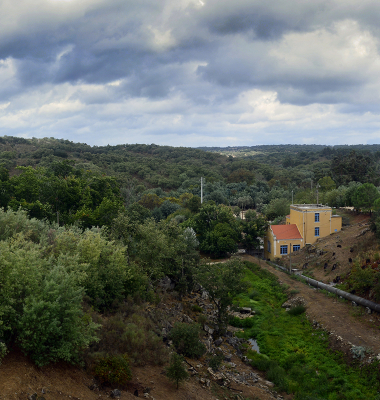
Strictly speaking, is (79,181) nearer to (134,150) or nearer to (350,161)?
(350,161)

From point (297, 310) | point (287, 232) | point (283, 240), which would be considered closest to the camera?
point (297, 310)

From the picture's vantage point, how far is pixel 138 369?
43.4 feet

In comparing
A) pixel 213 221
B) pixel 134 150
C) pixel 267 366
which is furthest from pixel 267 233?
pixel 134 150

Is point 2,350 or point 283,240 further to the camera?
point 283,240

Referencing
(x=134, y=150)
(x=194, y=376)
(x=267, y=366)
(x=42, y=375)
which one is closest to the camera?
(x=42, y=375)

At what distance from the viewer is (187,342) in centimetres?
1597

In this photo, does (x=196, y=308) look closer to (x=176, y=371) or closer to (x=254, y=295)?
(x=254, y=295)

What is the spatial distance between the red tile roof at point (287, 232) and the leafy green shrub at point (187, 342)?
23.3 m

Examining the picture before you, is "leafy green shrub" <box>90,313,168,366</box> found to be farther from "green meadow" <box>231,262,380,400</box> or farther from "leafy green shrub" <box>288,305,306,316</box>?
"leafy green shrub" <box>288,305,306,316</box>

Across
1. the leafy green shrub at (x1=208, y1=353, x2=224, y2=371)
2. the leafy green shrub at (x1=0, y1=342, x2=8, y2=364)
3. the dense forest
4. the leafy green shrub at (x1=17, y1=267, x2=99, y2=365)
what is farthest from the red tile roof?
the leafy green shrub at (x1=0, y1=342, x2=8, y2=364)

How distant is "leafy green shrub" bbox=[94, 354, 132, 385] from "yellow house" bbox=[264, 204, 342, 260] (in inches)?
1095

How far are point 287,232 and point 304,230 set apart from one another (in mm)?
1819

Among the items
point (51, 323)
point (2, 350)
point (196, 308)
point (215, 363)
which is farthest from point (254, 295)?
point (2, 350)

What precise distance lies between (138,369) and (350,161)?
217 feet
